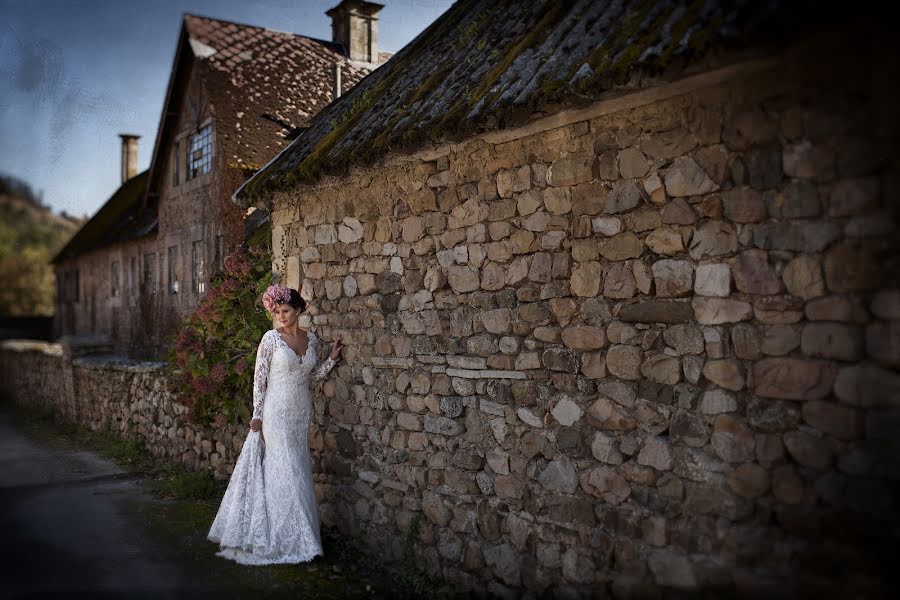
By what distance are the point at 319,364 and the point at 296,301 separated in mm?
589

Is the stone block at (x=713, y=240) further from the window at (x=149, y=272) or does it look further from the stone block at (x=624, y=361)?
the window at (x=149, y=272)

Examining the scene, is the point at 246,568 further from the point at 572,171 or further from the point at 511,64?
the point at 511,64

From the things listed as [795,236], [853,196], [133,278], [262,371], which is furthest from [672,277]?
[133,278]

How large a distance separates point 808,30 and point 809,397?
5.01 feet

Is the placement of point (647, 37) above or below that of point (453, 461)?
above

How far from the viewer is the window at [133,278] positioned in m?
20.8

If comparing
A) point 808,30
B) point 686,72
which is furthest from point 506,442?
point 808,30

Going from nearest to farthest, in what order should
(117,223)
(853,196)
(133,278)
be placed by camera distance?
(853,196), (133,278), (117,223)

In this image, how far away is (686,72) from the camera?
338 cm

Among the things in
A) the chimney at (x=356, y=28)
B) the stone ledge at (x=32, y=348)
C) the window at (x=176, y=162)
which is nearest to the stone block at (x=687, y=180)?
the chimney at (x=356, y=28)

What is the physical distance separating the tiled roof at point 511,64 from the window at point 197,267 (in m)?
9.59

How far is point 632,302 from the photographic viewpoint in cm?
386

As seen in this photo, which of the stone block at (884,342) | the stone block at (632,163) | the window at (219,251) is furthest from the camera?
the window at (219,251)

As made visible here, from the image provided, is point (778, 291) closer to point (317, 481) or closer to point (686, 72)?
point (686, 72)
